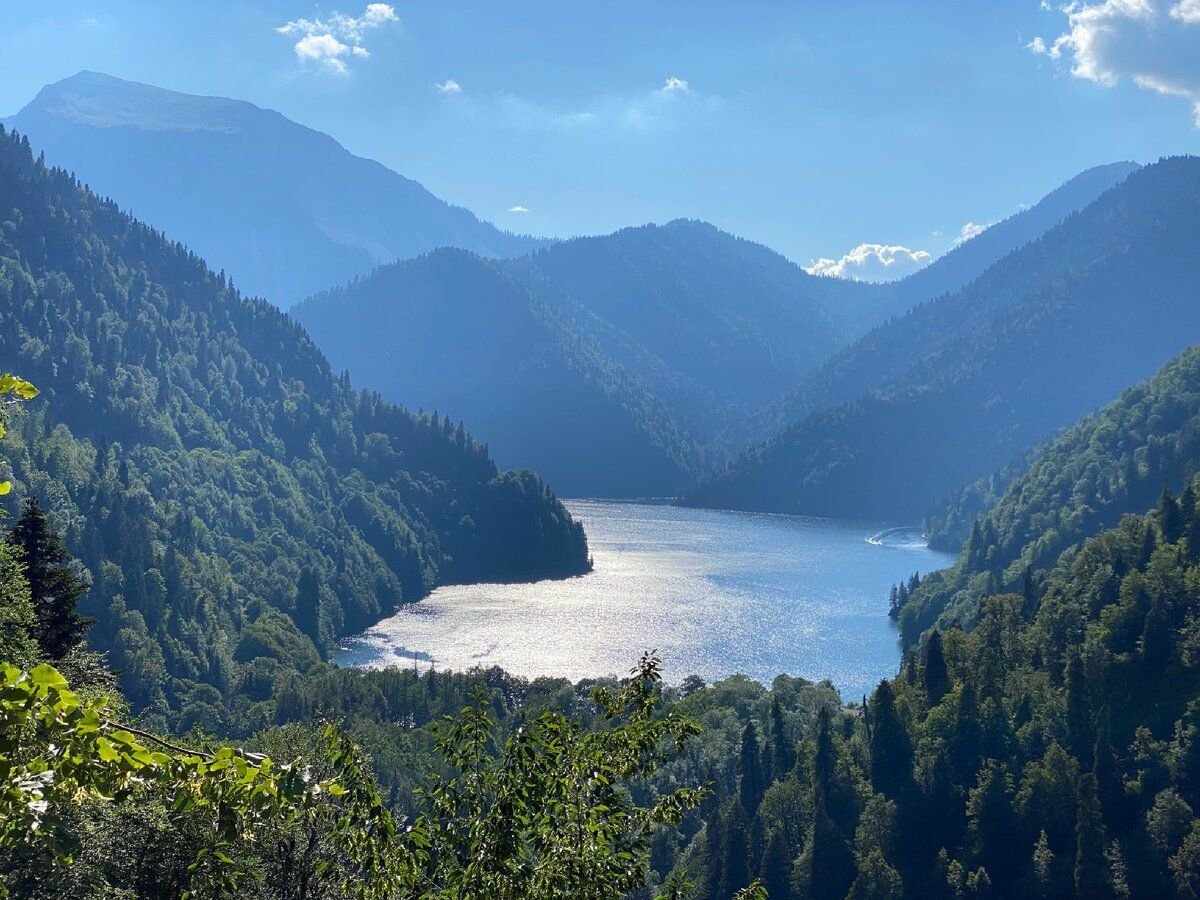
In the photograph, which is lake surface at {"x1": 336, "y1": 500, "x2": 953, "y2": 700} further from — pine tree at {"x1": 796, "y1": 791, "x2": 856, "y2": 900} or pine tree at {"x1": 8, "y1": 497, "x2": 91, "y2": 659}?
pine tree at {"x1": 8, "y1": 497, "x2": 91, "y2": 659}

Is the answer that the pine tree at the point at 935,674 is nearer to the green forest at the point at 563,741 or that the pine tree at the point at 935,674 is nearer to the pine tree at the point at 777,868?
the green forest at the point at 563,741

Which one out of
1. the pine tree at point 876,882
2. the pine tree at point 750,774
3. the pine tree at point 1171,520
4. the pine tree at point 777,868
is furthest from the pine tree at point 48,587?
the pine tree at point 1171,520

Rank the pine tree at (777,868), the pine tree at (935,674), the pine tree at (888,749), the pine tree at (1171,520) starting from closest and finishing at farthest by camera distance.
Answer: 1. the pine tree at (777,868)
2. the pine tree at (888,749)
3. the pine tree at (935,674)
4. the pine tree at (1171,520)

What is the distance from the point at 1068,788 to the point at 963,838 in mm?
9167

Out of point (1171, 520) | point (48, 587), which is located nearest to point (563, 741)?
point (48, 587)

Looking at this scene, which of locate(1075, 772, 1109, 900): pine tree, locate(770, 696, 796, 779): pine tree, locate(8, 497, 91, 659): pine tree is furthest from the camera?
locate(770, 696, 796, 779): pine tree

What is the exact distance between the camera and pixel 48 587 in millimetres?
39844

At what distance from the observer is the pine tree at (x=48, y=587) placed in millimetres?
38094

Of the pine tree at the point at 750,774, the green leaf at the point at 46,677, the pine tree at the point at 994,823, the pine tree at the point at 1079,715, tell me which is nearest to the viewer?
the green leaf at the point at 46,677

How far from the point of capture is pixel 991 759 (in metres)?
86.3

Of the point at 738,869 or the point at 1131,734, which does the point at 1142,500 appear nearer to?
the point at 1131,734

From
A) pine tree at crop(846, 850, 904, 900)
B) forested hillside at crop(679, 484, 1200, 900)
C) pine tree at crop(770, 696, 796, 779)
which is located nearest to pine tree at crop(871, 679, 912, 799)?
forested hillside at crop(679, 484, 1200, 900)

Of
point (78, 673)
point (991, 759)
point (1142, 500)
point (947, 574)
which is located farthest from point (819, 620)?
point (78, 673)

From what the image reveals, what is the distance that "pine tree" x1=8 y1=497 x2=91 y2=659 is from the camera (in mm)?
38094
